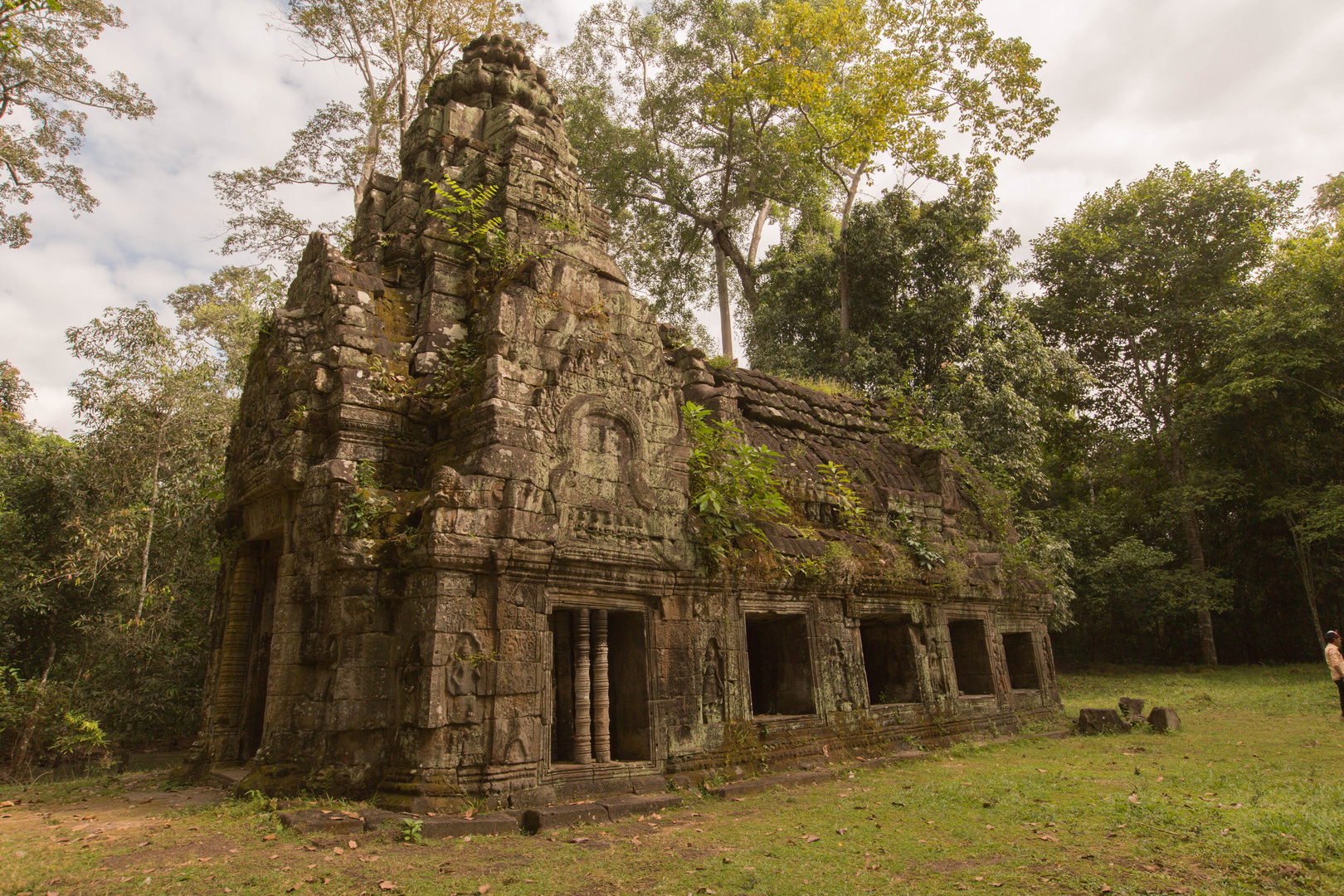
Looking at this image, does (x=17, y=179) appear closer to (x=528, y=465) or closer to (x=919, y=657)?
(x=528, y=465)

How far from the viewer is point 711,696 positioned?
840 cm

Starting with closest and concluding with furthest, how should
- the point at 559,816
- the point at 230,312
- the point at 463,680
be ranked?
the point at 559,816
the point at 463,680
the point at 230,312

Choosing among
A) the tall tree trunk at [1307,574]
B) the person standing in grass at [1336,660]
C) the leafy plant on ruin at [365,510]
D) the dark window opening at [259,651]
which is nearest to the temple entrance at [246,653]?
the dark window opening at [259,651]

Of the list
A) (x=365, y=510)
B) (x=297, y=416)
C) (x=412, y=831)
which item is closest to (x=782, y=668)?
(x=412, y=831)

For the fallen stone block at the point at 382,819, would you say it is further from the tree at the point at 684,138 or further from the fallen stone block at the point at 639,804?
the tree at the point at 684,138

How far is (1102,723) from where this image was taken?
40.0 feet

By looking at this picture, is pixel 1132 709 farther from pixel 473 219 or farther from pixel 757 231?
pixel 757 231

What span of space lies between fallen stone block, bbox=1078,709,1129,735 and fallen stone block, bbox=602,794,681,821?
8128mm

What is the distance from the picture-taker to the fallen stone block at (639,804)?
6.77 meters

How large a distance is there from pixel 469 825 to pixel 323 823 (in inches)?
41.6

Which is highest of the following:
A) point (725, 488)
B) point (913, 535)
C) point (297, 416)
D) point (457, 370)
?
point (457, 370)

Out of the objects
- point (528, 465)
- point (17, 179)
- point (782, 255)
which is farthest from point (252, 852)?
point (782, 255)

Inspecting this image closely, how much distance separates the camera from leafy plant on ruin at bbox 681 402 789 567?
873cm

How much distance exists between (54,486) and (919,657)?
1570 cm
